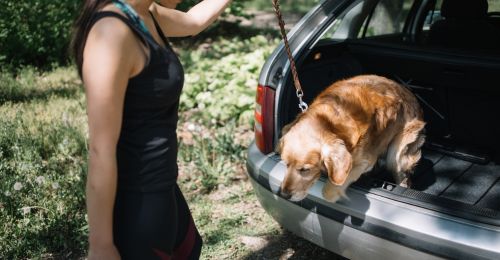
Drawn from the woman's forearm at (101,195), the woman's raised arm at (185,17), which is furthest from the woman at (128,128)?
the woman's raised arm at (185,17)

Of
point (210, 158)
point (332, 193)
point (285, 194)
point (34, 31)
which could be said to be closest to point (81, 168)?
point (210, 158)

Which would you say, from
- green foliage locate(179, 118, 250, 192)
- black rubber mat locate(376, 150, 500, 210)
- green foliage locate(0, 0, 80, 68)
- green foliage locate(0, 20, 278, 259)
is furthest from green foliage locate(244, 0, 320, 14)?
black rubber mat locate(376, 150, 500, 210)

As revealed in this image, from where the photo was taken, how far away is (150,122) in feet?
6.04

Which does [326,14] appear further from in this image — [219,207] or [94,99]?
[94,99]

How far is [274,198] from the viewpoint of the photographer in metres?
3.11

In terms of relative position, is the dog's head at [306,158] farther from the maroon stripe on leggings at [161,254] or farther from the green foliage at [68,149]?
the green foliage at [68,149]

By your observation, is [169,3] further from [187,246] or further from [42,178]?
[42,178]

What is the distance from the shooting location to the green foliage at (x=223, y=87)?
6.18 metres

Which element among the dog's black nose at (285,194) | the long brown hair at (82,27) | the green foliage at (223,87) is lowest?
the green foliage at (223,87)

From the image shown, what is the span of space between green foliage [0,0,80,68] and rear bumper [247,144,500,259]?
6137 millimetres

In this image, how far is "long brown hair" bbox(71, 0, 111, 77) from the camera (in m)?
1.73

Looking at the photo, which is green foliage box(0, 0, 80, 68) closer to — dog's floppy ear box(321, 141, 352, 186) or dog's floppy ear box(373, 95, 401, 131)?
dog's floppy ear box(373, 95, 401, 131)

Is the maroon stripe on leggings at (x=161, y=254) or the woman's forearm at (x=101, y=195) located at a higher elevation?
the woman's forearm at (x=101, y=195)

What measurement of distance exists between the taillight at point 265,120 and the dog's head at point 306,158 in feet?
1.25
